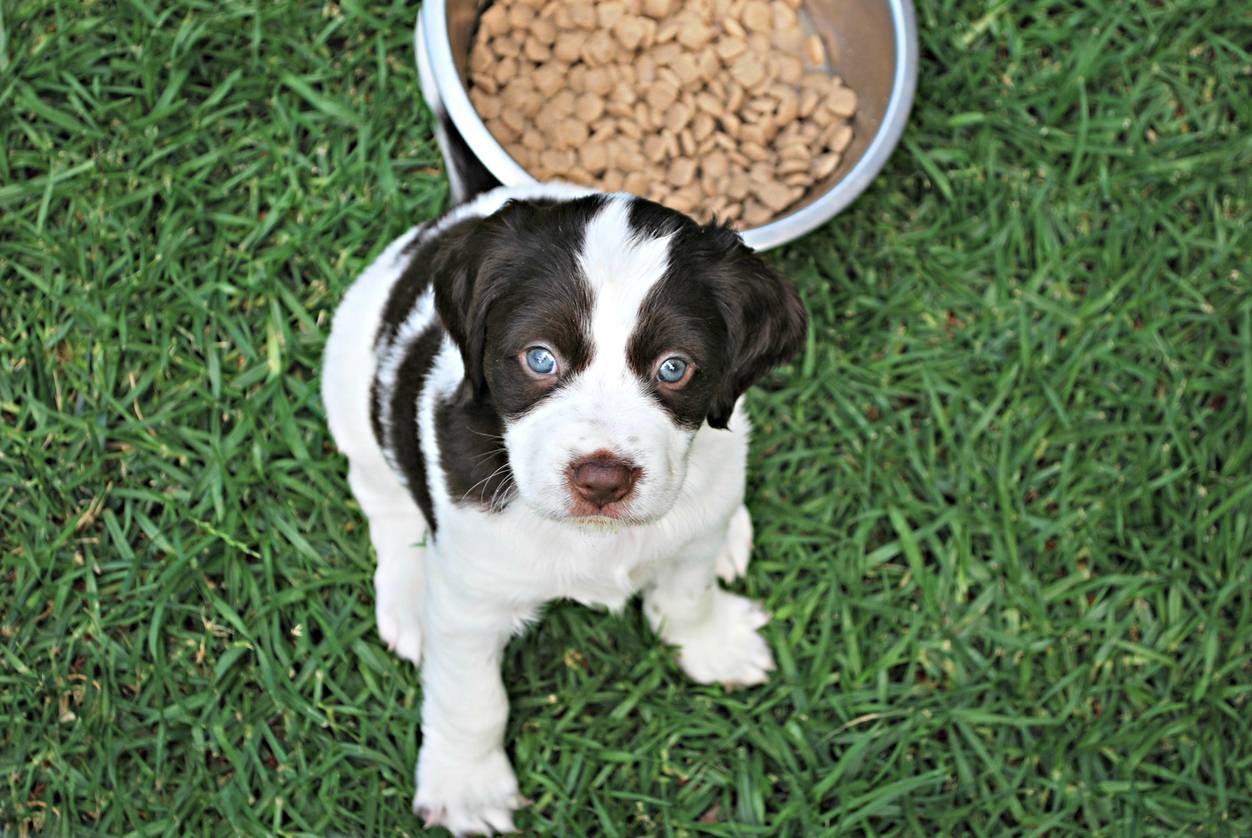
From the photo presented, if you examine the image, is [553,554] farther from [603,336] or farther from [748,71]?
[748,71]

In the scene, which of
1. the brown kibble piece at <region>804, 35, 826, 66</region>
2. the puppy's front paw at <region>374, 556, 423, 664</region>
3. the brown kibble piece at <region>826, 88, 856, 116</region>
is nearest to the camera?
the puppy's front paw at <region>374, 556, 423, 664</region>

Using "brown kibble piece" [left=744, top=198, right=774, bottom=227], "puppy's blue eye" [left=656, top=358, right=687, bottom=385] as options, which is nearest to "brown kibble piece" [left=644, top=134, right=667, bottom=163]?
"brown kibble piece" [left=744, top=198, right=774, bottom=227]

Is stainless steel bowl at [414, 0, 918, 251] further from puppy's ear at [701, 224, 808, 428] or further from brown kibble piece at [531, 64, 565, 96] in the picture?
puppy's ear at [701, 224, 808, 428]

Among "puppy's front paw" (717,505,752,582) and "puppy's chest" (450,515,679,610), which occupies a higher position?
"puppy's chest" (450,515,679,610)

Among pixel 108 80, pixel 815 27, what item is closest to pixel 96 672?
pixel 108 80

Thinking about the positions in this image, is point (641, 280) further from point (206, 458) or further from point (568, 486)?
point (206, 458)

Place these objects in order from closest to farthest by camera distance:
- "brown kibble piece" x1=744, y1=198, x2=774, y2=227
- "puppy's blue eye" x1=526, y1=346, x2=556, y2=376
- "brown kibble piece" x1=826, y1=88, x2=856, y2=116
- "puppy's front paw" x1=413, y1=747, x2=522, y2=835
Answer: "puppy's blue eye" x1=526, y1=346, x2=556, y2=376 → "puppy's front paw" x1=413, y1=747, x2=522, y2=835 → "brown kibble piece" x1=744, y1=198, x2=774, y2=227 → "brown kibble piece" x1=826, y1=88, x2=856, y2=116
